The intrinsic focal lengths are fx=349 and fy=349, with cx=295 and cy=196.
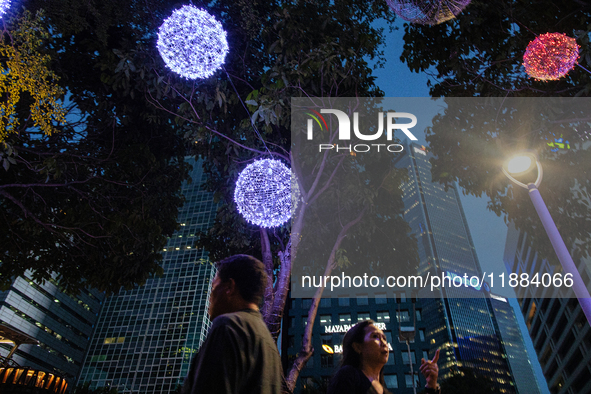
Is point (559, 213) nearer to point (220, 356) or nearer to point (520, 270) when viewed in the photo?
point (220, 356)

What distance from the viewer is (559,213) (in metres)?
7.66

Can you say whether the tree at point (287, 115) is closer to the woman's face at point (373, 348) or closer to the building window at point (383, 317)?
the woman's face at point (373, 348)

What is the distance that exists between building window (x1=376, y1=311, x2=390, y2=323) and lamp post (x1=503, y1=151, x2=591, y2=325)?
184ft

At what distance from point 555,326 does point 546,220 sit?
55.9 metres

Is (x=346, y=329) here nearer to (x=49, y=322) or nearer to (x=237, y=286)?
(x=49, y=322)

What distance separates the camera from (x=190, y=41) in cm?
493

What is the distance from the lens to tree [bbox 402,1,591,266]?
592 centimetres

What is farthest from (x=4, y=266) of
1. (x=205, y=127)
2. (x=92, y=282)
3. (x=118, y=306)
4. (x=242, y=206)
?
(x=118, y=306)

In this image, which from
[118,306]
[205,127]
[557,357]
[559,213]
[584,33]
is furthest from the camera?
[118,306]

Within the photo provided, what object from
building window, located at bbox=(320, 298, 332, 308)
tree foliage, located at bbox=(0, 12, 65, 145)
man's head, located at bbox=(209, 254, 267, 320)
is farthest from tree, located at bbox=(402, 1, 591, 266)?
building window, located at bbox=(320, 298, 332, 308)

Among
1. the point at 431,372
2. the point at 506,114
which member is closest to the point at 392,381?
the point at 506,114

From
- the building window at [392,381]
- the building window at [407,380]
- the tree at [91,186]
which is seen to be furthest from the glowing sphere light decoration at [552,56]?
the building window at [392,381]

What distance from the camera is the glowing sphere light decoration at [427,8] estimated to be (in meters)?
4.29

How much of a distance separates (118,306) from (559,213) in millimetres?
66664
